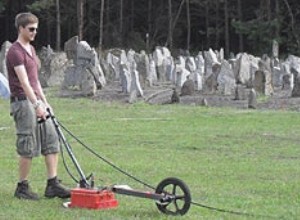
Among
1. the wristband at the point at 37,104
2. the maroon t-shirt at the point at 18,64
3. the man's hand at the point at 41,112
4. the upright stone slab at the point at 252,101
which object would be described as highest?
the maroon t-shirt at the point at 18,64

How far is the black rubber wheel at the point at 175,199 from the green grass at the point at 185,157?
0.25ft

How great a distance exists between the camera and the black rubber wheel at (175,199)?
23.4 ft

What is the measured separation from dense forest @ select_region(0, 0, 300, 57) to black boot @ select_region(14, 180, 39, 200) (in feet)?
138

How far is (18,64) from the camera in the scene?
788 centimetres

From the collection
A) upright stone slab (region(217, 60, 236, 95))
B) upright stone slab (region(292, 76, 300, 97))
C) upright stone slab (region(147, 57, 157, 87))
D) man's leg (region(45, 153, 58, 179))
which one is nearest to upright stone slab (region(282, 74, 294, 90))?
upright stone slab (region(217, 60, 236, 95))

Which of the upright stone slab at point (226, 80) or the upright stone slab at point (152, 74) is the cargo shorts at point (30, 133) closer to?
the upright stone slab at point (226, 80)

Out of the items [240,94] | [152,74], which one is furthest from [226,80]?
[152,74]

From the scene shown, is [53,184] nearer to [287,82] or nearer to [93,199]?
[93,199]

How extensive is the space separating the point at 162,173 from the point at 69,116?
28.5ft

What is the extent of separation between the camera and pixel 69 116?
18406mm

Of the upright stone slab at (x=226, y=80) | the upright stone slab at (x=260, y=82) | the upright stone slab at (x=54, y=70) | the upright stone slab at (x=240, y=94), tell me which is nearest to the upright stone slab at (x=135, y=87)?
the upright stone slab at (x=226, y=80)

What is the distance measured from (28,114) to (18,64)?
479mm

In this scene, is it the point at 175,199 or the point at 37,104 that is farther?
the point at 37,104

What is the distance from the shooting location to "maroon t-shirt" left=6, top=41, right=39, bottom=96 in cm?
792
